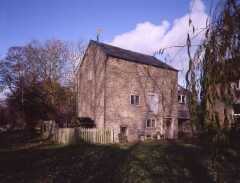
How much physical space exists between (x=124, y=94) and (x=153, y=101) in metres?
4.59

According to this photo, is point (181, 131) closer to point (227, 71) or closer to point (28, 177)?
point (28, 177)

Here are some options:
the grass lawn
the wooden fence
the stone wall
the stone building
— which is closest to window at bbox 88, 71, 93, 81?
the stone building

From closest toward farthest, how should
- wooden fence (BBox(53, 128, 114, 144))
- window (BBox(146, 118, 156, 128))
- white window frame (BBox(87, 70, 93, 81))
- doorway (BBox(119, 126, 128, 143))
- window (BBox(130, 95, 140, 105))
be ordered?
wooden fence (BBox(53, 128, 114, 144)) < doorway (BBox(119, 126, 128, 143)) < window (BBox(130, 95, 140, 105)) < white window frame (BBox(87, 70, 93, 81)) < window (BBox(146, 118, 156, 128))

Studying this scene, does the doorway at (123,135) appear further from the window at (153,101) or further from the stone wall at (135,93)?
the window at (153,101)

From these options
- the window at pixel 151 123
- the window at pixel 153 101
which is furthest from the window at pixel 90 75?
the window at pixel 151 123

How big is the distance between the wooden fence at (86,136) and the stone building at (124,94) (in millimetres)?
2447

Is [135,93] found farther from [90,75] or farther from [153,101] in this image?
[90,75]

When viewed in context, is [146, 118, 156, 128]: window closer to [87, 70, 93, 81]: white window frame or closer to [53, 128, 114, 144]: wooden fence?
[53, 128, 114, 144]: wooden fence

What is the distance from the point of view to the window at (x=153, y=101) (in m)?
26.6

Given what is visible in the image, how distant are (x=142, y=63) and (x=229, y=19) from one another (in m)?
23.2

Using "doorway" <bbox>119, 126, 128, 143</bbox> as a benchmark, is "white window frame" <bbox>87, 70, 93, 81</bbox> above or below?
above

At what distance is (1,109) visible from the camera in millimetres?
36750

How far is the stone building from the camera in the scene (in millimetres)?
23109

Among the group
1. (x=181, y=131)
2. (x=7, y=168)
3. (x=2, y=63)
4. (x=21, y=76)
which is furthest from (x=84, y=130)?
(x=2, y=63)
